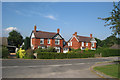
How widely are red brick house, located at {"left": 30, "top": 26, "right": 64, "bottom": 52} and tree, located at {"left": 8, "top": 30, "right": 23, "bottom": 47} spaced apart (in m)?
27.4

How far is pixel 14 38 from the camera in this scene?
208 ft

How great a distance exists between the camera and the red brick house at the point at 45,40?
38.1 meters

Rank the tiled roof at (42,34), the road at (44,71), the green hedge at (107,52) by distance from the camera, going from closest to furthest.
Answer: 1. the road at (44,71)
2. the green hedge at (107,52)
3. the tiled roof at (42,34)

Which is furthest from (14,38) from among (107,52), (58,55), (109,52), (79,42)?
(109,52)

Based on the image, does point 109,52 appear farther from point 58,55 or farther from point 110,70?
point 110,70

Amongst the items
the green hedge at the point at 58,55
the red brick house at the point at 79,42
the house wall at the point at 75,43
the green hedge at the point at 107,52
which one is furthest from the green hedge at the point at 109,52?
the house wall at the point at 75,43

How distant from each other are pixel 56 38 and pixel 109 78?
3327 centimetres

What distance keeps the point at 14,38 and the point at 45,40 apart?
1200 inches

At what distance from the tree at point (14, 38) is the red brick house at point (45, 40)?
27.4 m

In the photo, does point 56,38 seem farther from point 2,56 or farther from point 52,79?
point 52,79

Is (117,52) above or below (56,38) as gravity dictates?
below

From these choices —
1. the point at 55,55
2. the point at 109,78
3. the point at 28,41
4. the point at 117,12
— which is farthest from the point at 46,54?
the point at 109,78

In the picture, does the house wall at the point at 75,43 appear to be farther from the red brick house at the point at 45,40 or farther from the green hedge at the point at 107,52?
the green hedge at the point at 107,52

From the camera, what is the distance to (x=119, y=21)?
44.6 ft
